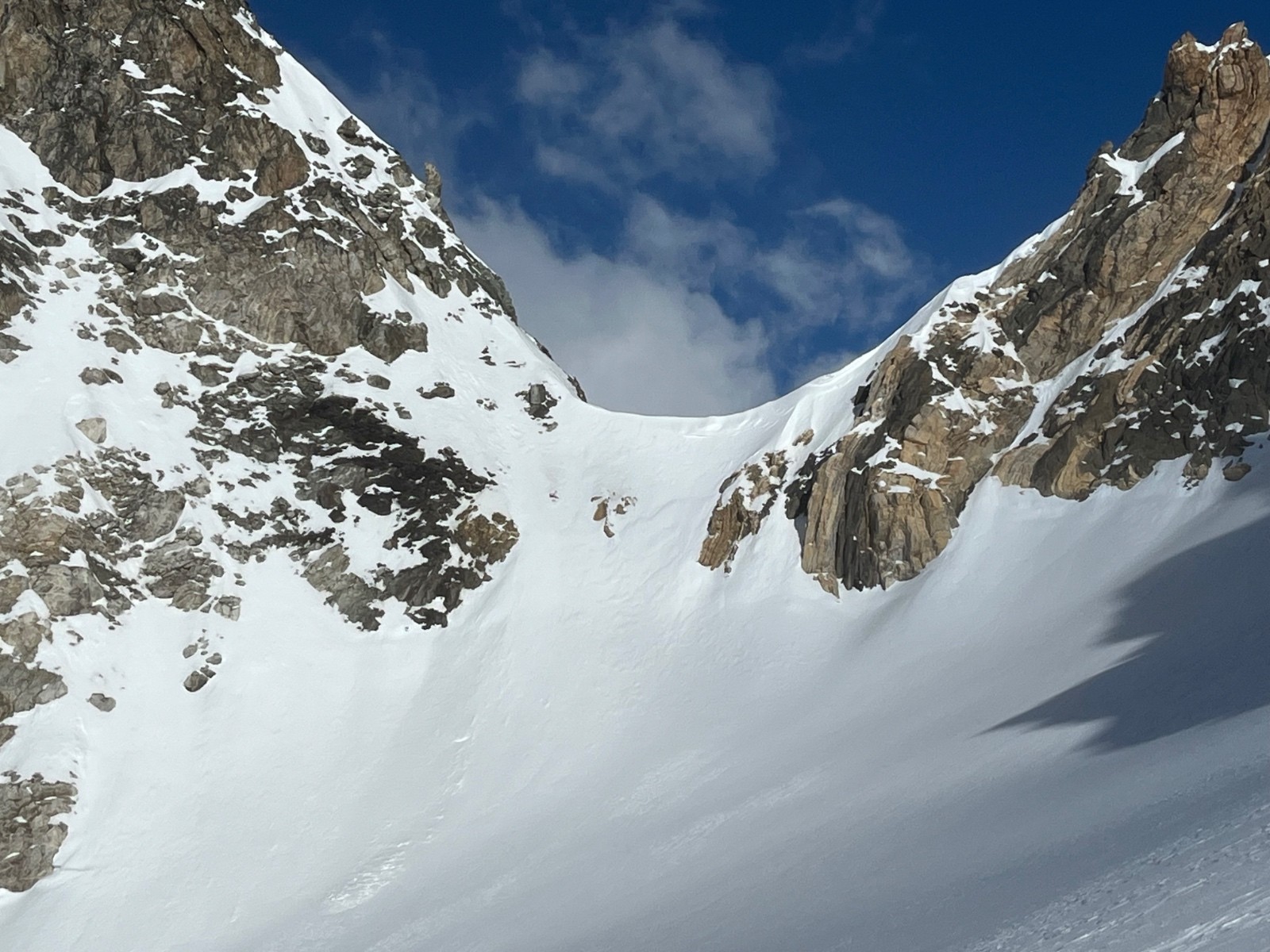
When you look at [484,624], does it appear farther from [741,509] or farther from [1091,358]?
[1091,358]

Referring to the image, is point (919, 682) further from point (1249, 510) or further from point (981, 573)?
point (1249, 510)

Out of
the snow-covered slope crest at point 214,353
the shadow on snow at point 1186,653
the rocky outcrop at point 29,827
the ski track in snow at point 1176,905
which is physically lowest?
the ski track in snow at point 1176,905

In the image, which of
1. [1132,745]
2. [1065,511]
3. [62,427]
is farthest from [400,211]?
[1132,745]

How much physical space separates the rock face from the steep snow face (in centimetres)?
36

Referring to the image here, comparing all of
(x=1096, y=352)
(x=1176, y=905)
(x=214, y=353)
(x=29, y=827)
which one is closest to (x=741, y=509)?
(x=1096, y=352)

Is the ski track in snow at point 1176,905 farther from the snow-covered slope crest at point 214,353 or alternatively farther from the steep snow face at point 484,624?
the snow-covered slope crest at point 214,353

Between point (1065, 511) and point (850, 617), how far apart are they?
7078 millimetres

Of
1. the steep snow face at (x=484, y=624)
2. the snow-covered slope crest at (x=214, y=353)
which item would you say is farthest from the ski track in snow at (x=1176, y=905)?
the snow-covered slope crest at (x=214, y=353)

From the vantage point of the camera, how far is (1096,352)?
3503 centimetres

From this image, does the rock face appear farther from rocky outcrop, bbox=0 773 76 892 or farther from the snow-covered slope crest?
rocky outcrop, bbox=0 773 76 892

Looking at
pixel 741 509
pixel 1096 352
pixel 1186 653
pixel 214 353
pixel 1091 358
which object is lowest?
pixel 1186 653

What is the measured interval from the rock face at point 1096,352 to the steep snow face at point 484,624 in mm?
361

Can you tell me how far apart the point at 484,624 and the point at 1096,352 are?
22.8 metres

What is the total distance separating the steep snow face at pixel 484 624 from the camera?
634 inches
